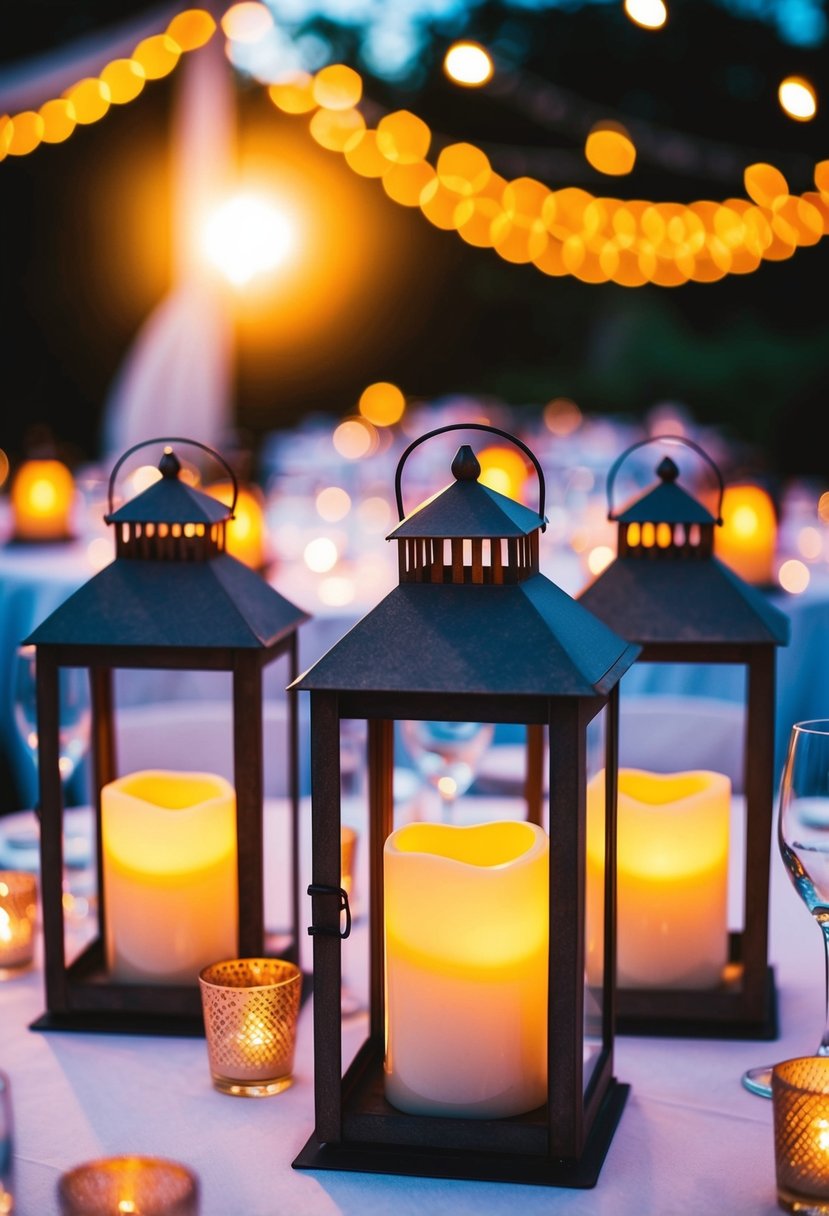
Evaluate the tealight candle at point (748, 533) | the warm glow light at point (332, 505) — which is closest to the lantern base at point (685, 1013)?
the tealight candle at point (748, 533)

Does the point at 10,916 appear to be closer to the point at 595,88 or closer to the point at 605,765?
the point at 605,765

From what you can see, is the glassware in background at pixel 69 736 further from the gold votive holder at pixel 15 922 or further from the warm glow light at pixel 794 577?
the warm glow light at pixel 794 577

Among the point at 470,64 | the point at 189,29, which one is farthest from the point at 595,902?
the point at 189,29

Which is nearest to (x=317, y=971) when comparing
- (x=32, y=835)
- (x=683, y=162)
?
(x=32, y=835)

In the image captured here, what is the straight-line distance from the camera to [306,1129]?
0.91 meters

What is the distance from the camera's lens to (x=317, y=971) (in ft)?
2.87

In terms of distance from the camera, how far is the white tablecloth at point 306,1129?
816mm

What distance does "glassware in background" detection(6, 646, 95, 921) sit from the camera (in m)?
1.30

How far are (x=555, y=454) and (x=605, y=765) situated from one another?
476 centimetres

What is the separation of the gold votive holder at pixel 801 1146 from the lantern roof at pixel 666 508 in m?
0.44

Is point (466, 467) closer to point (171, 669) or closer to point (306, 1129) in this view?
point (171, 669)

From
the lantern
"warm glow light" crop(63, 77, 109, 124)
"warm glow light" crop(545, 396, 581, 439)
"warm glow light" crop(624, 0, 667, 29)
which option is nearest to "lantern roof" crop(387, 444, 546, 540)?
"warm glow light" crop(624, 0, 667, 29)

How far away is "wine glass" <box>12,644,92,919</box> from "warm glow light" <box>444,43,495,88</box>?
1370mm

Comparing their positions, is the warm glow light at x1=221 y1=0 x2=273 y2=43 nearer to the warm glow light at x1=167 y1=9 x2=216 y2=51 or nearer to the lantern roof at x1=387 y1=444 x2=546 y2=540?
the warm glow light at x1=167 y1=9 x2=216 y2=51
